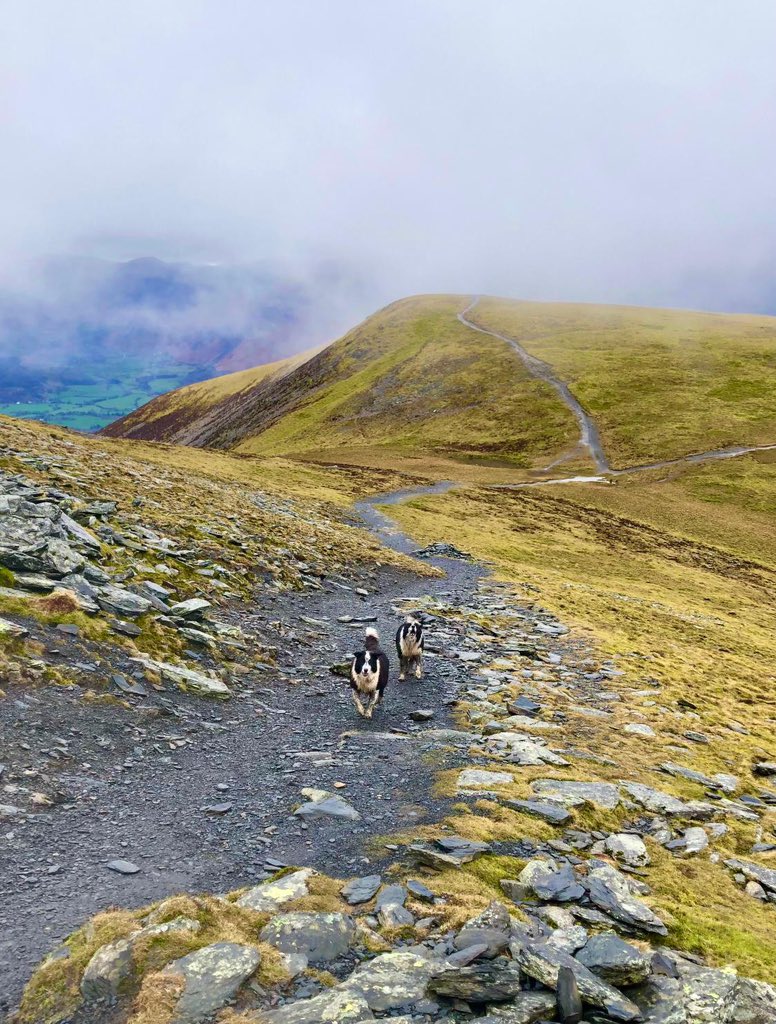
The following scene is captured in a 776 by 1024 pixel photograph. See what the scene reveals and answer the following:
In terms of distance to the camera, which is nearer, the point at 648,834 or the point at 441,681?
the point at 648,834

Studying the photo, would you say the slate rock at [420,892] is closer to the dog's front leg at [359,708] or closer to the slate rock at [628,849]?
the slate rock at [628,849]

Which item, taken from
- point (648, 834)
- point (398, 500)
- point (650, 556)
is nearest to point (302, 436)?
point (398, 500)

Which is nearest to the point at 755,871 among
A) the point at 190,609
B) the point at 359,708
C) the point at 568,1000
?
the point at 568,1000

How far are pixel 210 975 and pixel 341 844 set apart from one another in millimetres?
3229

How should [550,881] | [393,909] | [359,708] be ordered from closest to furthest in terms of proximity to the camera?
[393,909]
[550,881]
[359,708]

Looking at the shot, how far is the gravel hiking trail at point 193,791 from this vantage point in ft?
24.7

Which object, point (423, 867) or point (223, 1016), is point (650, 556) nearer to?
point (423, 867)

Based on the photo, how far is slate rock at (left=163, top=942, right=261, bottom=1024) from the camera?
536cm

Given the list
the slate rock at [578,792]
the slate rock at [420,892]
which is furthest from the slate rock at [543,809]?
the slate rock at [420,892]

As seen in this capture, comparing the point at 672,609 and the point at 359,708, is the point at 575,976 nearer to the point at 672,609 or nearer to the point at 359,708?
the point at 359,708

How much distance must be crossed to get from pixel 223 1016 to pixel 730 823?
928 centimetres

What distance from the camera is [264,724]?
1388 centimetres

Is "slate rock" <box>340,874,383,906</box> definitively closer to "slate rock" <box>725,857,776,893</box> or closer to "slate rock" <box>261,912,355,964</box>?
"slate rock" <box>261,912,355,964</box>

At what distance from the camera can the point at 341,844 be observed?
8750 millimetres
